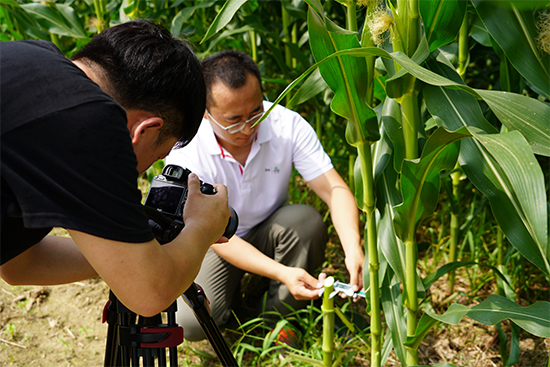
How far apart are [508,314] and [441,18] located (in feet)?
2.04

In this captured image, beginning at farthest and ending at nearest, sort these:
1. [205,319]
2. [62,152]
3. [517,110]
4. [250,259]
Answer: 1. [250,259]
2. [205,319]
3. [517,110]
4. [62,152]

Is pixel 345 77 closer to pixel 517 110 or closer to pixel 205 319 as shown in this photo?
pixel 517 110

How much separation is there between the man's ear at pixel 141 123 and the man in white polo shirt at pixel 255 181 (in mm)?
683

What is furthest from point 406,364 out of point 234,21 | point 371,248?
point 234,21

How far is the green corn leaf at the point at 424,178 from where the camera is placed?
880 mm

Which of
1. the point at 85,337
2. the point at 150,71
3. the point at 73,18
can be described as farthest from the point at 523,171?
the point at 73,18

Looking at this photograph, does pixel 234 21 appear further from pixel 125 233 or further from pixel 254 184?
pixel 125 233

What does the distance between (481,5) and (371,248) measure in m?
0.58

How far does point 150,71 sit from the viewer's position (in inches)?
31.1

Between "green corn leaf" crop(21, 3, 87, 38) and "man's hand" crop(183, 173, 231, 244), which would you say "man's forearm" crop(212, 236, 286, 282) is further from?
"green corn leaf" crop(21, 3, 87, 38)

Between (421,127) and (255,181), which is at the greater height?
(421,127)

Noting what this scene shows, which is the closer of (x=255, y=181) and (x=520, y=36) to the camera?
(x=520, y=36)

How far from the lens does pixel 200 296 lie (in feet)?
3.27

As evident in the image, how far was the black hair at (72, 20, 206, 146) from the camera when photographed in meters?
0.78
